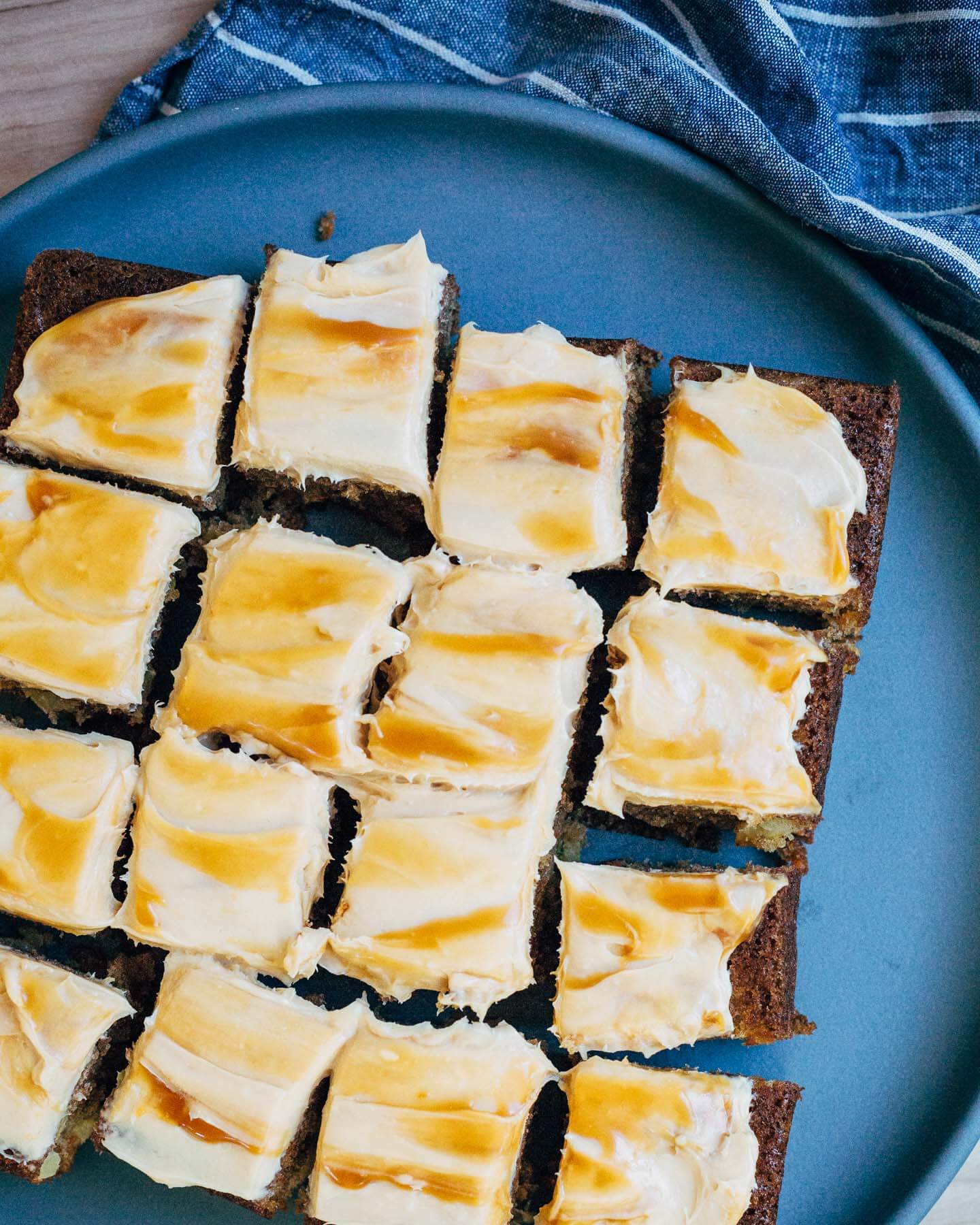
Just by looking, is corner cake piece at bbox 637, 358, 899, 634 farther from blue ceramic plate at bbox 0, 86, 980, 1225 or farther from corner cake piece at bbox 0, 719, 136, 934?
corner cake piece at bbox 0, 719, 136, 934

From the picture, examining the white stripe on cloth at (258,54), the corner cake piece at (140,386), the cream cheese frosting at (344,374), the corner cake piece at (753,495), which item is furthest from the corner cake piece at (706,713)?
the white stripe on cloth at (258,54)

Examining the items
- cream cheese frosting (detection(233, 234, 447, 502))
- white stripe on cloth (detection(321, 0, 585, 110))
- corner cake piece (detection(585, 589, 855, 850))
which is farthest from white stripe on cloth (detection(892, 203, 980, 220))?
cream cheese frosting (detection(233, 234, 447, 502))

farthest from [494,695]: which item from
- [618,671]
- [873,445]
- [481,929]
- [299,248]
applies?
[299,248]

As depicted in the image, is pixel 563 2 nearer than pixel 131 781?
No

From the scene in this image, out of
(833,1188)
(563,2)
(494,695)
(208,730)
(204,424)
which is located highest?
(563,2)

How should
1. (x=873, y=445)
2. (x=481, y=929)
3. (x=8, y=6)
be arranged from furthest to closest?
(x=8, y=6), (x=873, y=445), (x=481, y=929)

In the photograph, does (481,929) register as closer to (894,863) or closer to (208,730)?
(208,730)
